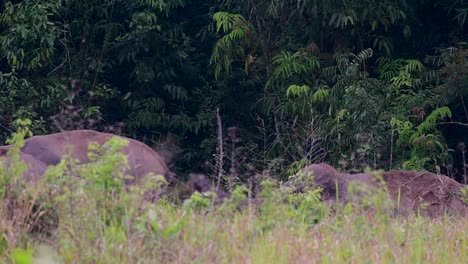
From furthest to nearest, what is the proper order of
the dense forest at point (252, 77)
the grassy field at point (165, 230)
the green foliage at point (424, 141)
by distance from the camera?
the dense forest at point (252, 77), the green foliage at point (424, 141), the grassy field at point (165, 230)

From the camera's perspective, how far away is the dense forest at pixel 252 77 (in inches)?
386

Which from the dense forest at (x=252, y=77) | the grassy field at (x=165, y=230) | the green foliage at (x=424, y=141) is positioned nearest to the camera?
the grassy field at (x=165, y=230)

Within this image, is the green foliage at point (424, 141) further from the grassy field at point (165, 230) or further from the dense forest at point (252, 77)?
the grassy field at point (165, 230)

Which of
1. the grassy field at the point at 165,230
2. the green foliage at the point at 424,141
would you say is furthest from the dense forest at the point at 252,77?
the grassy field at the point at 165,230

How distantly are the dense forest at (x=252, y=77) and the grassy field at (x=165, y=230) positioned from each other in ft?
13.7

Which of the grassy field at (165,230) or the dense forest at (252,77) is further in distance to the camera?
the dense forest at (252,77)

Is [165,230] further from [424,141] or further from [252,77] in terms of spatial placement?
[252,77]

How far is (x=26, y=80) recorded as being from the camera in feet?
36.1

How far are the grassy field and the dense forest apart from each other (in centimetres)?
418

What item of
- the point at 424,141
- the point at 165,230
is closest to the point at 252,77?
the point at 424,141

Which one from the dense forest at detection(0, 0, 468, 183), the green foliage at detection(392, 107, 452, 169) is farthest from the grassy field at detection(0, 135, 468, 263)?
the green foliage at detection(392, 107, 452, 169)

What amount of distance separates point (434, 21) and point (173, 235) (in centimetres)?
766

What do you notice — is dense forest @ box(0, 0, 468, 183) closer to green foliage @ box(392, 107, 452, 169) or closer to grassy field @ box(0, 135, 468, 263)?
green foliage @ box(392, 107, 452, 169)

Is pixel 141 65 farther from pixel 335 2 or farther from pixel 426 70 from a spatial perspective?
pixel 426 70
